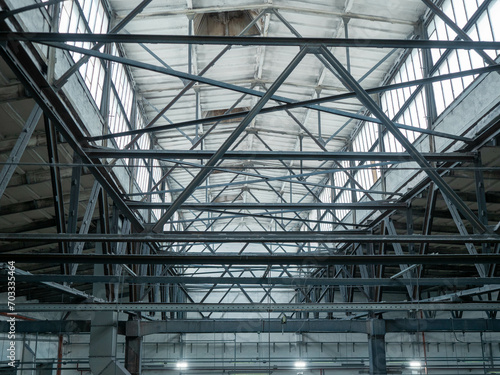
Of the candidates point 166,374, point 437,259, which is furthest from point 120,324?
point 166,374

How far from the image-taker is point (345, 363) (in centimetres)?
3184

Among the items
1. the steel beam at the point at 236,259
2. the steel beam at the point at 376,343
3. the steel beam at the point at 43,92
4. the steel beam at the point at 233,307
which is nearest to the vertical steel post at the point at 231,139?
the steel beam at the point at 236,259

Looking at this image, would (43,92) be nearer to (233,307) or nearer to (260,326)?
(233,307)

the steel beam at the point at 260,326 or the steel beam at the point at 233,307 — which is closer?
the steel beam at the point at 233,307

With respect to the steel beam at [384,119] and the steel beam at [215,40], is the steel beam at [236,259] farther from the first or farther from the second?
the steel beam at [215,40]

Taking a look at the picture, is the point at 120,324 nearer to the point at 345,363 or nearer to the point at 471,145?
the point at 471,145

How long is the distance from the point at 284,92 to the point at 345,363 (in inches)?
716

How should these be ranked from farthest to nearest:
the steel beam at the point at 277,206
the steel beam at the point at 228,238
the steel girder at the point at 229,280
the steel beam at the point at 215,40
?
the steel beam at the point at 277,206 → the steel girder at the point at 229,280 → the steel beam at the point at 228,238 → the steel beam at the point at 215,40

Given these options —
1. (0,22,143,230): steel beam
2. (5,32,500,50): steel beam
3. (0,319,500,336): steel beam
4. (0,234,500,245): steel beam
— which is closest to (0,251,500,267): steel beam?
(0,234,500,245): steel beam

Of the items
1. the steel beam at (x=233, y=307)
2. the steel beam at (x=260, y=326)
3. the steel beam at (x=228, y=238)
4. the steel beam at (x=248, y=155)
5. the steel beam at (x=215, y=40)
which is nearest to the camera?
the steel beam at (x=215, y=40)

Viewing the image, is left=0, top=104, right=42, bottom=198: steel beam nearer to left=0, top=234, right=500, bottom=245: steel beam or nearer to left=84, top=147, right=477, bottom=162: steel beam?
left=0, top=234, right=500, bottom=245: steel beam

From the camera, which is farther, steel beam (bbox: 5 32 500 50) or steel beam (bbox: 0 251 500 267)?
steel beam (bbox: 0 251 500 267)

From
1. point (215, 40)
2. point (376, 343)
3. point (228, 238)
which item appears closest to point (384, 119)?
point (215, 40)

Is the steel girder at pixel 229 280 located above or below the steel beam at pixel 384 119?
below
